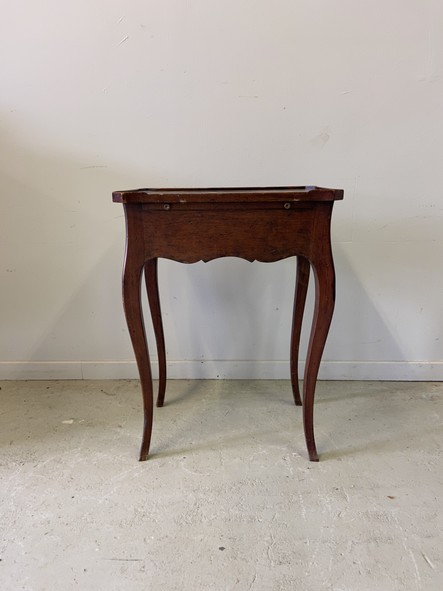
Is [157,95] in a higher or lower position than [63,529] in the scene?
higher

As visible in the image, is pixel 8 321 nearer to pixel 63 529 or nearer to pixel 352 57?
pixel 63 529

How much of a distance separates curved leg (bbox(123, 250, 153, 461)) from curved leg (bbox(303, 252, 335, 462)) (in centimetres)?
41

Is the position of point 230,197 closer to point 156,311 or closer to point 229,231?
point 229,231

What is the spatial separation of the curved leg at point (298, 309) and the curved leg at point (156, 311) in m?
0.43

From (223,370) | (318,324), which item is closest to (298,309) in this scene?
(318,324)

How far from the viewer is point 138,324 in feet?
3.28

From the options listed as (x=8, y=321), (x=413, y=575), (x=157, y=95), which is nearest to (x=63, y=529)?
(x=413, y=575)

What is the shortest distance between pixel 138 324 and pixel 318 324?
440mm

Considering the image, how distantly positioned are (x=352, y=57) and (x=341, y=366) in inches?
40.1

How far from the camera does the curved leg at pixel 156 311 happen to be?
1.25 meters

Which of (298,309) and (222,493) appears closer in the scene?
(222,493)

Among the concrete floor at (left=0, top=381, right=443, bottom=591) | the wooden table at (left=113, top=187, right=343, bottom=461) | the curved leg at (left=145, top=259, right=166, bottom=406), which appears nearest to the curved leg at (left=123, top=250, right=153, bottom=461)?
the wooden table at (left=113, top=187, right=343, bottom=461)

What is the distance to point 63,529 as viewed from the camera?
2.80ft

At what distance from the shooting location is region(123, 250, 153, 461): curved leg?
952 millimetres
